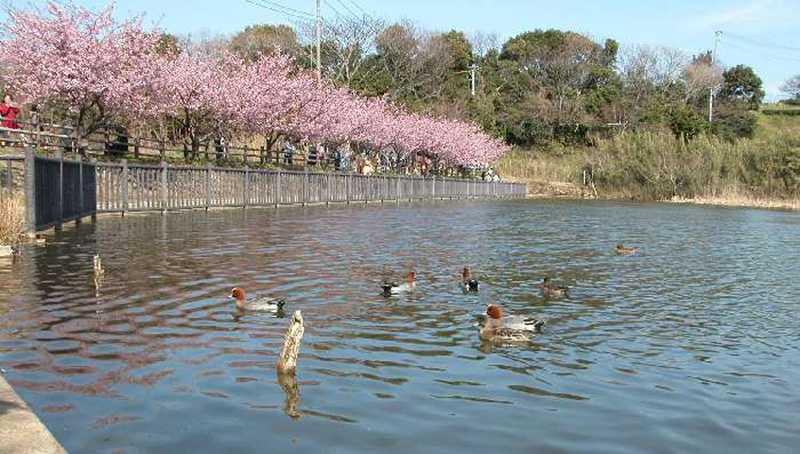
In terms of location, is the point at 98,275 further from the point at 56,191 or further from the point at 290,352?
the point at 56,191

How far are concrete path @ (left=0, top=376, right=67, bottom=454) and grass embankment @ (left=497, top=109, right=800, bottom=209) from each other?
58788mm

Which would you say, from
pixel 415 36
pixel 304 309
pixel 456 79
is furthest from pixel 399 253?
pixel 456 79

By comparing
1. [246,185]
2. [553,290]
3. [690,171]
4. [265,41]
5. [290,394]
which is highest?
[265,41]

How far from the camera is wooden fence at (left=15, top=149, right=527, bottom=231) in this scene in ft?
64.4

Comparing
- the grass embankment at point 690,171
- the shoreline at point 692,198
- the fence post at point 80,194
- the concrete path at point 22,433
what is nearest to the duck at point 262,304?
the concrete path at point 22,433

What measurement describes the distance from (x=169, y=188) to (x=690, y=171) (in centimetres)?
5003

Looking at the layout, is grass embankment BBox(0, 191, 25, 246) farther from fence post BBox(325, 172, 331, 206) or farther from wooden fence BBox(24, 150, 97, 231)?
fence post BBox(325, 172, 331, 206)

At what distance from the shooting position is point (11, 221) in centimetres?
1689

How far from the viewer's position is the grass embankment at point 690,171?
200 feet

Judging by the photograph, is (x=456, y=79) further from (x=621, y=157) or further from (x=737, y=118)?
(x=737, y=118)

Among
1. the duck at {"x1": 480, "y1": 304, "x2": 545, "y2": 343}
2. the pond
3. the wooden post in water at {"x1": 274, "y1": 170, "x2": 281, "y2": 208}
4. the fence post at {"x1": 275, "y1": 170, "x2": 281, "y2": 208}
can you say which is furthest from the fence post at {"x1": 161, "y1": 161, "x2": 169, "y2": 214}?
the duck at {"x1": 480, "y1": 304, "x2": 545, "y2": 343}

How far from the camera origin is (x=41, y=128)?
34594 mm

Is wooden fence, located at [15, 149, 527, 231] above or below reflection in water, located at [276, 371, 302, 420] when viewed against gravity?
above

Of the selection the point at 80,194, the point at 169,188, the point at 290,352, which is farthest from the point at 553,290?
the point at 169,188
